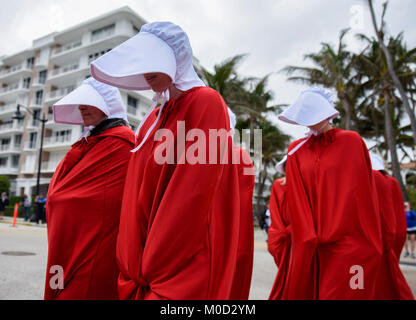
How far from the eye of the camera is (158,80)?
180 centimetres

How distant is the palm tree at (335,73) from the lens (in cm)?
2011

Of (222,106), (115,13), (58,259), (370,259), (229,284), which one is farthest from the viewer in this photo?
(115,13)

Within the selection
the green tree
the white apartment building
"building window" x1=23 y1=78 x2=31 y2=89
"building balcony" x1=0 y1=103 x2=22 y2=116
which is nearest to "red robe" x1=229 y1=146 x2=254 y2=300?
the white apartment building

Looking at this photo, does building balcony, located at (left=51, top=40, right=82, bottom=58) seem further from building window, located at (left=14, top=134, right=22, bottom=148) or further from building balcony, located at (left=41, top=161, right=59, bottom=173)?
building balcony, located at (left=41, top=161, right=59, bottom=173)

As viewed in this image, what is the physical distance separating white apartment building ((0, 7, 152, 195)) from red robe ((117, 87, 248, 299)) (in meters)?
30.9

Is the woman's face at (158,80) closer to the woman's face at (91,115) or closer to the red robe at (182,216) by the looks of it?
the red robe at (182,216)

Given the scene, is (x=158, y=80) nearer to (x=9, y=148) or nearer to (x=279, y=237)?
(x=279, y=237)

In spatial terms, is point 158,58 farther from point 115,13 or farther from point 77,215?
point 115,13

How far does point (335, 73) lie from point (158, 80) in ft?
67.0

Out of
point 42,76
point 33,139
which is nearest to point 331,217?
point 33,139

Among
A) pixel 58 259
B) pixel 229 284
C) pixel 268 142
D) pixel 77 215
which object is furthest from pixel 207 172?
pixel 268 142
